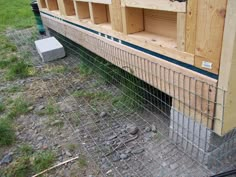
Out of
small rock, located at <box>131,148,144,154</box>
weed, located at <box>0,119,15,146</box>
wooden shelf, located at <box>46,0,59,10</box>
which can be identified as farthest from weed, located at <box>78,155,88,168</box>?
wooden shelf, located at <box>46,0,59,10</box>

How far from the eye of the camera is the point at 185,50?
74.5 inches

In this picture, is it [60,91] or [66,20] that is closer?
[60,91]

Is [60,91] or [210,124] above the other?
[210,124]

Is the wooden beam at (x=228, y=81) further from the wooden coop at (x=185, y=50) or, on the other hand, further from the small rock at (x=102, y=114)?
the small rock at (x=102, y=114)

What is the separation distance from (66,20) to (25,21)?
448 cm

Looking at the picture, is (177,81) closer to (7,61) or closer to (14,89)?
(14,89)

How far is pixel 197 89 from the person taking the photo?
186cm

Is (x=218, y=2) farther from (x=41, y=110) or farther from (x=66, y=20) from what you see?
(x=66, y=20)

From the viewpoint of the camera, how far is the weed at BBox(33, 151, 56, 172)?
2206 millimetres

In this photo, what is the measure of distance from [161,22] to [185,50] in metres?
0.63

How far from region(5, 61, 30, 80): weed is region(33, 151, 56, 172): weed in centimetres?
214

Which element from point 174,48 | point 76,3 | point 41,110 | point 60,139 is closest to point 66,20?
point 76,3

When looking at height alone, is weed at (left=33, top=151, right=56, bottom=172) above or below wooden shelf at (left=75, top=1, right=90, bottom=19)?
below

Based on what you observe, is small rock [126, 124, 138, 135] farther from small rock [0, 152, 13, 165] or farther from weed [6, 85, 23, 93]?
weed [6, 85, 23, 93]
